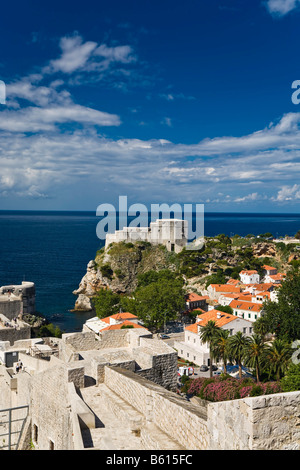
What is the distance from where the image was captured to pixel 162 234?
248 ft

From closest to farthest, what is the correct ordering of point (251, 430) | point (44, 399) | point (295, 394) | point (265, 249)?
point (251, 430)
point (295, 394)
point (44, 399)
point (265, 249)

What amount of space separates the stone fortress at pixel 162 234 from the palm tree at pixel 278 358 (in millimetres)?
48079

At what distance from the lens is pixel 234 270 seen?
62.9m

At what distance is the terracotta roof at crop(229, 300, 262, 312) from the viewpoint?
43.7m

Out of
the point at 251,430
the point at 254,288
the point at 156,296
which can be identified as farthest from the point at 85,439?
the point at 254,288

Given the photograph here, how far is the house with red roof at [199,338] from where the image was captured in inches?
1346

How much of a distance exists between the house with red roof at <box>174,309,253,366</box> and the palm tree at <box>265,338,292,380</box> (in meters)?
8.60

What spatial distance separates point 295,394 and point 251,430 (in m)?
0.77

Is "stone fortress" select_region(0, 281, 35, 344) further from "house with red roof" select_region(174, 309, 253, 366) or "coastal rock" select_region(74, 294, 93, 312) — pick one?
"coastal rock" select_region(74, 294, 93, 312)

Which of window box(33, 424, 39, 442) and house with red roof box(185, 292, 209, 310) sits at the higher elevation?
window box(33, 424, 39, 442)

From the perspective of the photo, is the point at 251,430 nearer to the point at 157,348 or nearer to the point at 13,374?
the point at 157,348

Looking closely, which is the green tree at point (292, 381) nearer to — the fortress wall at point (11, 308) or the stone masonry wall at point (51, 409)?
the stone masonry wall at point (51, 409)

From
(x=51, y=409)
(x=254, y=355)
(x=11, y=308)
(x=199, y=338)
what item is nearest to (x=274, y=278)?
(x=199, y=338)

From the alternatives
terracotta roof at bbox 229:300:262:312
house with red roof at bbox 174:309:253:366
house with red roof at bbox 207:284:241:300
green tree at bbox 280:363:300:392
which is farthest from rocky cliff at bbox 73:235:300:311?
green tree at bbox 280:363:300:392
